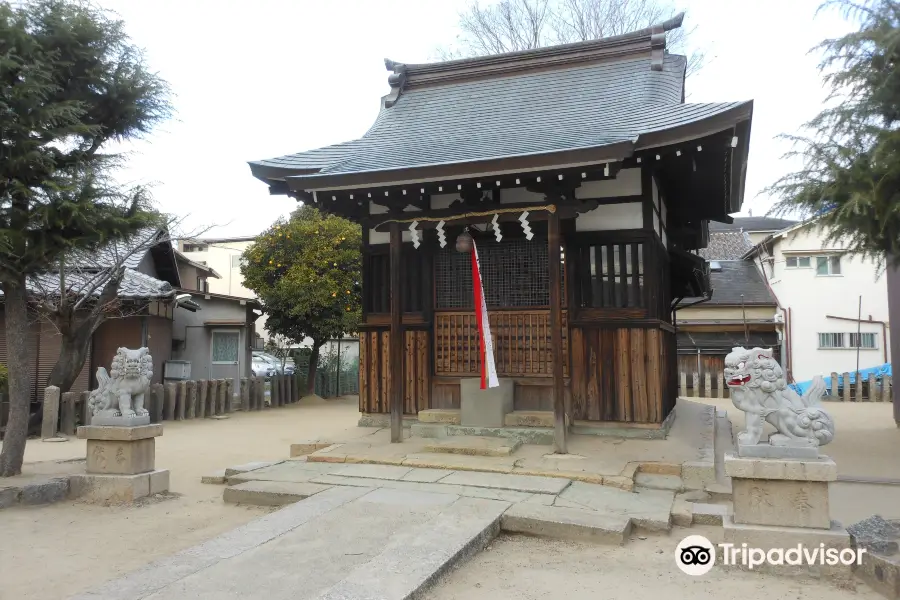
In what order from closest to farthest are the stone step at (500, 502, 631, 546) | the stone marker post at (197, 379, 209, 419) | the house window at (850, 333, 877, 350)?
the stone step at (500, 502, 631, 546)
the stone marker post at (197, 379, 209, 419)
the house window at (850, 333, 877, 350)

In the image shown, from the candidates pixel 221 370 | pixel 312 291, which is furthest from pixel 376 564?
pixel 221 370

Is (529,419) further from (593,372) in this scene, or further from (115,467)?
(115,467)

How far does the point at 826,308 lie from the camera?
22453mm

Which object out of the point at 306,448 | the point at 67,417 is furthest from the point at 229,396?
the point at 306,448

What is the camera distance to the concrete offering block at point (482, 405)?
7.84 meters

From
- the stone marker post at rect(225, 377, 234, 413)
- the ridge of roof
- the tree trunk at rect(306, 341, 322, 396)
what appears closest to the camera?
the ridge of roof

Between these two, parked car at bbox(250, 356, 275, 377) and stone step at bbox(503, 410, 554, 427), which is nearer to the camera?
stone step at bbox(503, 410, 554, 427)

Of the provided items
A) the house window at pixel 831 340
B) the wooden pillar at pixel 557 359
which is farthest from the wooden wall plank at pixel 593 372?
the house window at pixel 831 340

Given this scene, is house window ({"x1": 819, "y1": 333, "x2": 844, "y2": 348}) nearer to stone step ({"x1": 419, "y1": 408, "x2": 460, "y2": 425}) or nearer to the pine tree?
stone step ({"x1": 419, "y1": 408, "x2": 460, "y2": 425})

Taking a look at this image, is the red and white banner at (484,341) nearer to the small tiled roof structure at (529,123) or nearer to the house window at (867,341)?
the small tiled roof structure at (529,123)

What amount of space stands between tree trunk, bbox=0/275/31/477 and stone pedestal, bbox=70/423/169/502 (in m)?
0.99

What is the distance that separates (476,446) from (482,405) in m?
0.79

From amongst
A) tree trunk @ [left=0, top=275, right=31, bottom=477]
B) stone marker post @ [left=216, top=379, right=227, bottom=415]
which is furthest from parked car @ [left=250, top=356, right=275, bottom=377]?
tree trunk @ [left=0, top=275, right=31, bottom=477]

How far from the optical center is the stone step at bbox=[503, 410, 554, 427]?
25.4ft
